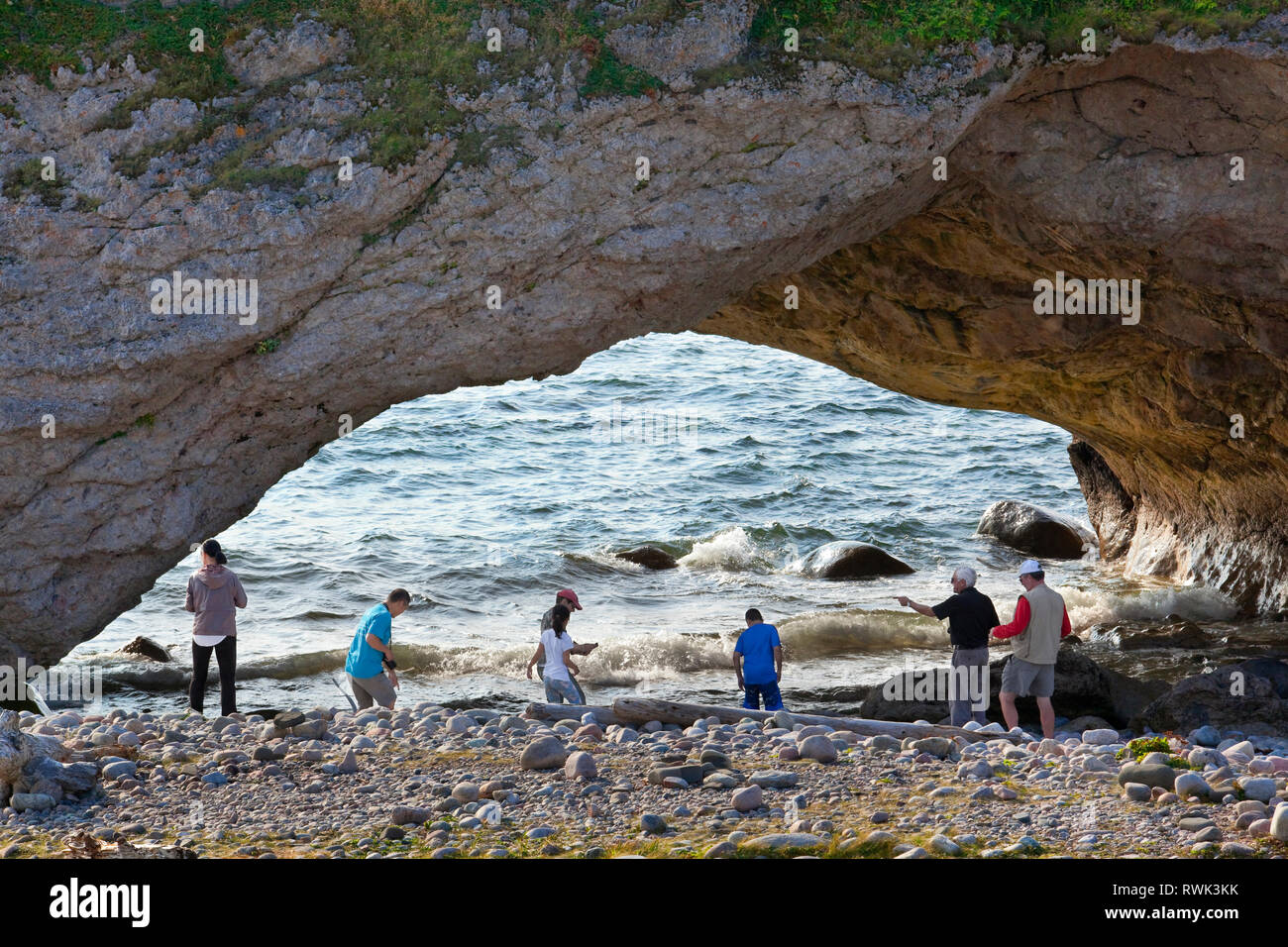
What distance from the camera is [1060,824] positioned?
22.7 ft

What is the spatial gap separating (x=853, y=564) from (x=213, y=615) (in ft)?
43.4

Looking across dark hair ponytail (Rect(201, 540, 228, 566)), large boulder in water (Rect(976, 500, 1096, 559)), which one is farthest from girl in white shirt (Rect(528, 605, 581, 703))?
large boulder in water (Rect(976, 500, 1096, 559))

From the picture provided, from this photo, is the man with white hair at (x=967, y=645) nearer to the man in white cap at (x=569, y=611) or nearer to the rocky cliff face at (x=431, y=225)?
→ the man in white cap at (x=569, y=611)

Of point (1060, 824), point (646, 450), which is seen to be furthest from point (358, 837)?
point (646, 450)

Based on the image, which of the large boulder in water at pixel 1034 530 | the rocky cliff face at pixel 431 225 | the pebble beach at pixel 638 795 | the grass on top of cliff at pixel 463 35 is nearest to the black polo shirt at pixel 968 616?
the pebble beach at pixel 638 795

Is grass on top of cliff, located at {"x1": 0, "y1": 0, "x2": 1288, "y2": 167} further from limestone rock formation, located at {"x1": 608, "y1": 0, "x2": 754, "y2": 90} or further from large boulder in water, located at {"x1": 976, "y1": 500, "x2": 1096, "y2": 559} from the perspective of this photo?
large boulder in water, located at {"x1": 976, "y1": 500, "x2": 1096, "y2": 559}

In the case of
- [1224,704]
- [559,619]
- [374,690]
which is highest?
[559,619]

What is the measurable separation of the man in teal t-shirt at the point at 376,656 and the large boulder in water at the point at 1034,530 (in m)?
16.2

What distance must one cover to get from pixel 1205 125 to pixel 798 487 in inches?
695

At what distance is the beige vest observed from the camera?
35.9 feet

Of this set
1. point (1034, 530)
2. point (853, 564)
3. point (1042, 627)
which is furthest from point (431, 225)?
point (1034, 530)

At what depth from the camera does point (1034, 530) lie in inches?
946

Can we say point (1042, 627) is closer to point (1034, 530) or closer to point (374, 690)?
point (374, 690)
